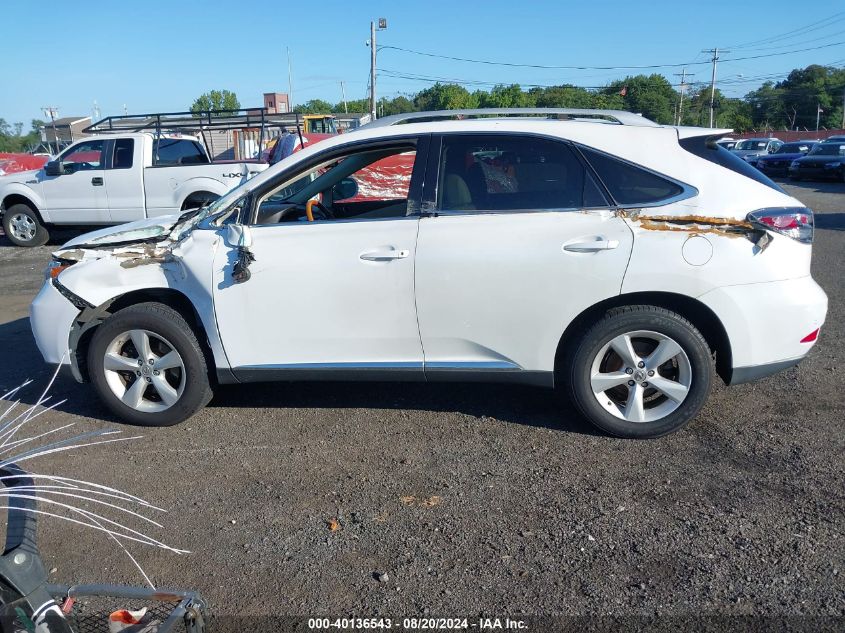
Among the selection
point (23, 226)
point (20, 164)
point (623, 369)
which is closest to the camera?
point (623, 369)

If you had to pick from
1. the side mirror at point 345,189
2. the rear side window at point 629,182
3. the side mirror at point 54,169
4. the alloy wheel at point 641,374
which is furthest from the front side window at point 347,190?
the side mirror at point 54,169

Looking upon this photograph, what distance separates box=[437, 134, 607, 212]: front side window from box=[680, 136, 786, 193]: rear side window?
62cm

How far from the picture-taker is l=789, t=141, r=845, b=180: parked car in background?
84.9 ft

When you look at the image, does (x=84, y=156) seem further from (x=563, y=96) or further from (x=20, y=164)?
(x=563, y=96)

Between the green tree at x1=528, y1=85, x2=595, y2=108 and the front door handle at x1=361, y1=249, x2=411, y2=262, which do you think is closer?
the front door handle at x1=361, y1=249, x2=411, y2=262

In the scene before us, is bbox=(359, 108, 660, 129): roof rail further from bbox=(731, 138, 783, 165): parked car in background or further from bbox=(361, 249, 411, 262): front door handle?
bbox=(731, 138, 783, 165): parked car in background

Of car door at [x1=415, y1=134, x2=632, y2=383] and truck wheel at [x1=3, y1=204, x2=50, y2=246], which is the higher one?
car door at [x1=415, y1=134, x2=632, y2=383]

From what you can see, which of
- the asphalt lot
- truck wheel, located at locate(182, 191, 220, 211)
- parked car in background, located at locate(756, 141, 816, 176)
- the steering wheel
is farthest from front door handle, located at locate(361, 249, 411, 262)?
parked car in background, located at locate(756, 141, 816, 176)

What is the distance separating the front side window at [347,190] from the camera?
4.49 metres

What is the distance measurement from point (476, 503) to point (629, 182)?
1.99 meters

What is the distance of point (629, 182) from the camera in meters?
4.15

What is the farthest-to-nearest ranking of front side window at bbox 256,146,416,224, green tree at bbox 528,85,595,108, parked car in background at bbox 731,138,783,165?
green tree at bbox 528,85,595,108 < parked car in background at bbox 731,138,783,165 < front side window at bbox 256,146,416,224

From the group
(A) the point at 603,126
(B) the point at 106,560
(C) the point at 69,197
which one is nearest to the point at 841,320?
(A) the point at 603,126

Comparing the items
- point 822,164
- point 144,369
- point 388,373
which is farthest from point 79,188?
point 822,164
